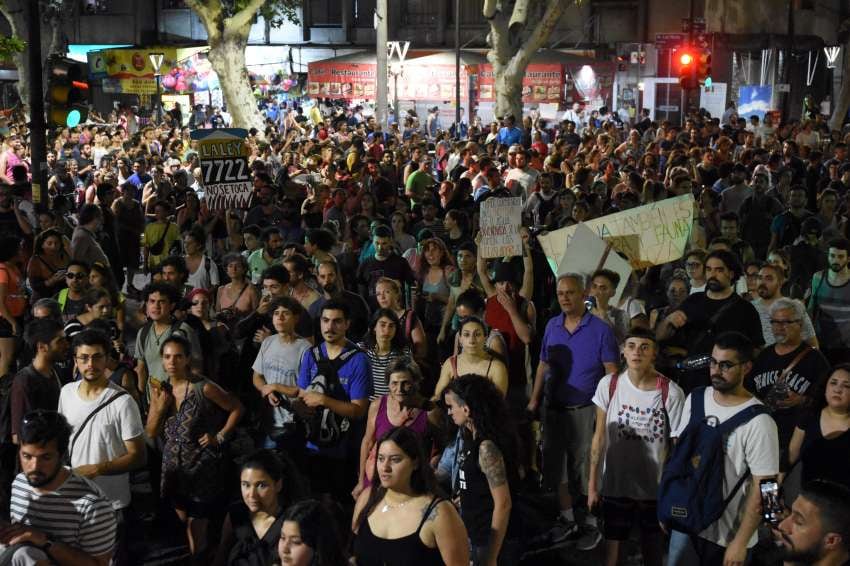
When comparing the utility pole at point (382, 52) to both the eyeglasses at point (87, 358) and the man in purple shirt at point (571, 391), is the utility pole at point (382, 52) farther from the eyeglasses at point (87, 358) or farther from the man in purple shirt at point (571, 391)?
the eyeglasses at point (87, 358)

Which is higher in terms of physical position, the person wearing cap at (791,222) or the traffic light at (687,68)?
the traffic light at (687,68)

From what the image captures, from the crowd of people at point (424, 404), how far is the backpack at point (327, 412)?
19mm

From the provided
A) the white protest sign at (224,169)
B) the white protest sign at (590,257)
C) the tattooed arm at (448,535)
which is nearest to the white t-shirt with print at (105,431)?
the tattooed arm at (448,535)

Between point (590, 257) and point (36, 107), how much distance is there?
721 centimetres

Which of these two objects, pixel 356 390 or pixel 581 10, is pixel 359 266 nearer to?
pixel 356 390

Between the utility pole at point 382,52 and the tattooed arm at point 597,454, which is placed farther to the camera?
the utility pole at point 382,52

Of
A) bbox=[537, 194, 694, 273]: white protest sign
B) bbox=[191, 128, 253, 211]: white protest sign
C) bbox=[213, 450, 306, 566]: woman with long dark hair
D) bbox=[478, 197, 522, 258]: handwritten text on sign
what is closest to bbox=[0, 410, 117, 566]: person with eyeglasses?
bbox=[213, 450, 306, 566]: woman with long dark hair

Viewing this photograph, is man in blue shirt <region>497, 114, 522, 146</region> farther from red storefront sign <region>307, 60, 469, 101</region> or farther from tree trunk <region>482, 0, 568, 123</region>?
red storefront sign <region>307, 60, 469, 101</region>

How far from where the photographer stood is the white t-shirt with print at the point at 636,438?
6125 millimetres

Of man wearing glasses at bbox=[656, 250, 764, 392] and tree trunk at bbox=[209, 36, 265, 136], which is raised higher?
tree trunk at bbox=[209, 36, 265, 136]

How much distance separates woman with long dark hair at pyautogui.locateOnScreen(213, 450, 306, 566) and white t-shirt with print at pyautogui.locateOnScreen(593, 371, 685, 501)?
1.83 metres

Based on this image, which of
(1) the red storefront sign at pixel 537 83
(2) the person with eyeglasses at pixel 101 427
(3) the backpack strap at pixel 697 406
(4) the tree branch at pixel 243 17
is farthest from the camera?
(1) the red storefront sign at pixel 537 83

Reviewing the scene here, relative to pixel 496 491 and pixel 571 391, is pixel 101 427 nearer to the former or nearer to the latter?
pixel 496 491

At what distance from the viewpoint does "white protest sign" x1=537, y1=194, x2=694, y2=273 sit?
381 inches
